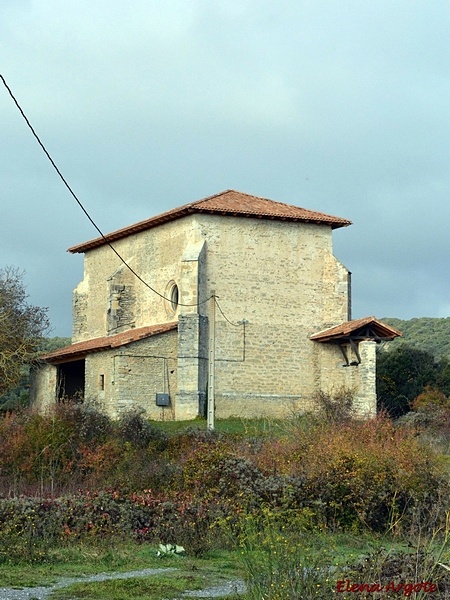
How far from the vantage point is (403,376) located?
4322cm

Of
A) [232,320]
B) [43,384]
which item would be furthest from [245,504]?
[43,384]

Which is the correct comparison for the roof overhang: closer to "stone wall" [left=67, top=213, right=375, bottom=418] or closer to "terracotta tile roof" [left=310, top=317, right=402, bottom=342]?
"terracotta tile roof" [left=310, top=317, right=402, bottom=342]

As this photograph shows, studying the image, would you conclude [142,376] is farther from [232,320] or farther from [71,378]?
[71,378]

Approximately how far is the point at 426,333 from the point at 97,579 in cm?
6098

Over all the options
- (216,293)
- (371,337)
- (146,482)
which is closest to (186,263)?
Result: (216,293)

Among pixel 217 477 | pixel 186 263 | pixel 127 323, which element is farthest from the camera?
pixel 127 323

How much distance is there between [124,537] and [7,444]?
6.46 meters

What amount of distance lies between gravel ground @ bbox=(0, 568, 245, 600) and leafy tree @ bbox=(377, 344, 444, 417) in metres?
31.1

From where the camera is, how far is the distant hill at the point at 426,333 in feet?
206

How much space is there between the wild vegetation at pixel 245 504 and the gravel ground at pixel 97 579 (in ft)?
0.79

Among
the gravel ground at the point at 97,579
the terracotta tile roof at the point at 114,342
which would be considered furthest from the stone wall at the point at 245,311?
the gravel ground at the point at 97,579

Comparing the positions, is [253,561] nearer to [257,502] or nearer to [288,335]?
[257,502]

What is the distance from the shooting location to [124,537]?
11930 millimetres

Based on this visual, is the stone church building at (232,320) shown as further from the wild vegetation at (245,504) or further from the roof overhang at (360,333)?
the wild vegetation at (245,504)
